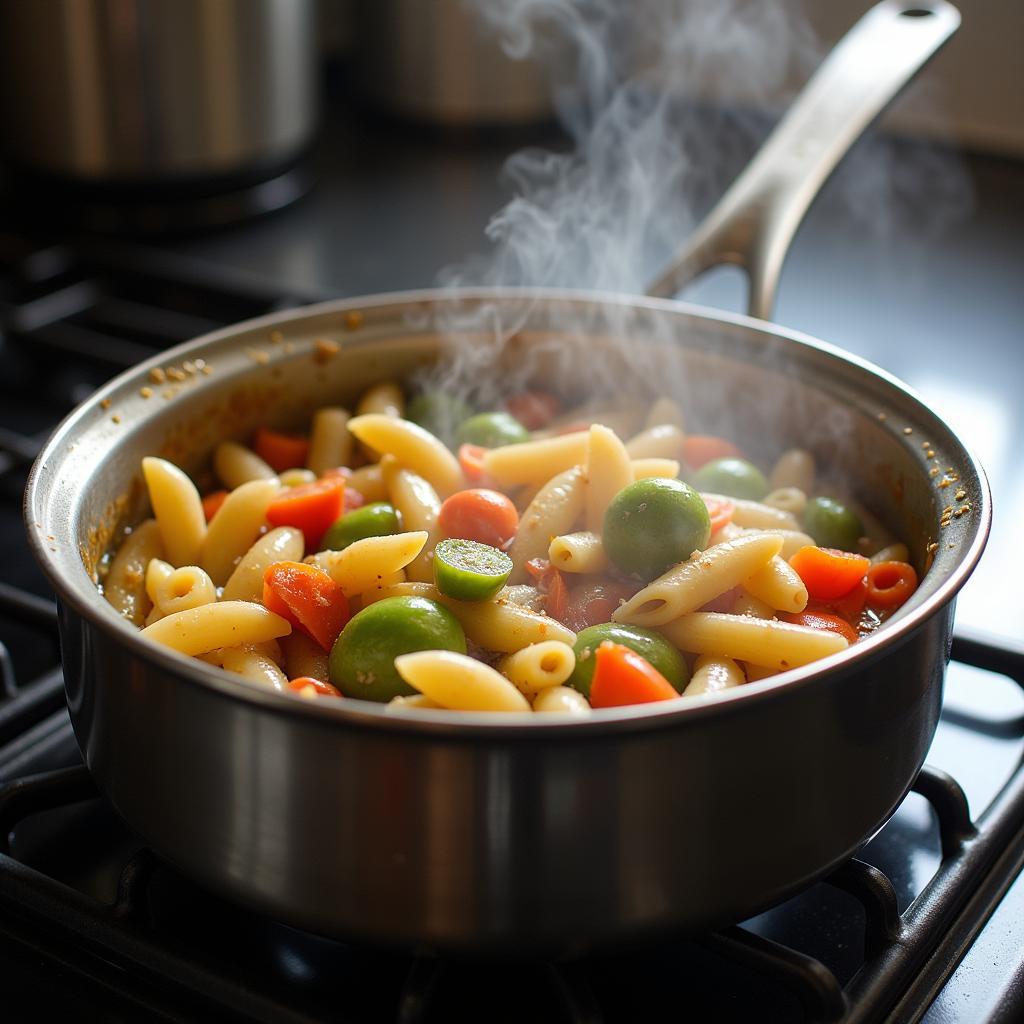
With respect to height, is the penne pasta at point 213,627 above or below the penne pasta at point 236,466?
above

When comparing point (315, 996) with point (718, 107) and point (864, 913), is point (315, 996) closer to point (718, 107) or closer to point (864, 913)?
point (864, 913)

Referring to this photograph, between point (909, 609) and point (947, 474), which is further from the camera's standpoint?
point (947, 474)

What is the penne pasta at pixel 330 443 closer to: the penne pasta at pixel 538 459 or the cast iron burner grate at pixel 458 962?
the penne pasta at pixel 538 459

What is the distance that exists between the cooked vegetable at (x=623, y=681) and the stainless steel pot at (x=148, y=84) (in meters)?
1.45

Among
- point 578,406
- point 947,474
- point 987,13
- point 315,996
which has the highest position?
point 987,13

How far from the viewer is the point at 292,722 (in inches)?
27.1

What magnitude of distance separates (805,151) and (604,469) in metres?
0.57

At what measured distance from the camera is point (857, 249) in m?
2.14

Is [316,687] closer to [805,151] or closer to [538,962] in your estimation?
[538,962]

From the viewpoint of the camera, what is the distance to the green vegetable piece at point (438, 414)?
4.39 ft

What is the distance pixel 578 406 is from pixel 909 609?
0.69m

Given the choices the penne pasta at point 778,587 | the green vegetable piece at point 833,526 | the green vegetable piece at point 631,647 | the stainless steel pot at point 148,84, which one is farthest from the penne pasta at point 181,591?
the stainless steel pot at point 148,84

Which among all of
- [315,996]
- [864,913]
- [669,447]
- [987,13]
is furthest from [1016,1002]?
[987,13]

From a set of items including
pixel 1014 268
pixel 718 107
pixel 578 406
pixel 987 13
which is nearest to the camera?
pixel 578 406
